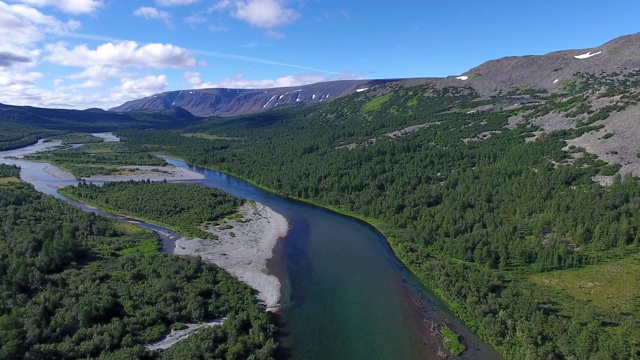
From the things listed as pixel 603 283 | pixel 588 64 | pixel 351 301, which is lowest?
pixel 351 301

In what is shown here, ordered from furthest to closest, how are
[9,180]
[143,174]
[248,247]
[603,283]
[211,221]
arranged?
[143,174] < [9,180] < [211,221] < [248,247] < [603,283]

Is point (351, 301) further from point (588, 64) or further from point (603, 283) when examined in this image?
point (588, 64)

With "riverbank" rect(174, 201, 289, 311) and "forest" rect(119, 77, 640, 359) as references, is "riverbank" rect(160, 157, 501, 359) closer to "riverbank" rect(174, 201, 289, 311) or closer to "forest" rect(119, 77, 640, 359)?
"forest" rect(119, 77, 640, 359)

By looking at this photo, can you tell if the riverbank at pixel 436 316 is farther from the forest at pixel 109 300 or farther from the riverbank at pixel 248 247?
the forest at pixel 109 300

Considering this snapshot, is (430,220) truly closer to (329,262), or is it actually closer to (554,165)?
(329,262)

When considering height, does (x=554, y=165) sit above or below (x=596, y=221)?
above

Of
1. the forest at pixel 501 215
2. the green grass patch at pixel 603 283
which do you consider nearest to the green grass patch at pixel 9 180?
the forest at pixel 501 215

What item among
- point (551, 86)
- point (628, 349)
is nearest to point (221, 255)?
point (628, 349)

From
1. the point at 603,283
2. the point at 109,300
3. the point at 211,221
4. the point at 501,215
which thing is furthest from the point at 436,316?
the point at 211,221
